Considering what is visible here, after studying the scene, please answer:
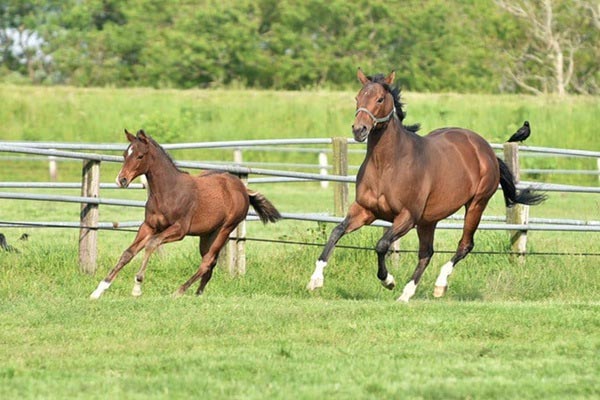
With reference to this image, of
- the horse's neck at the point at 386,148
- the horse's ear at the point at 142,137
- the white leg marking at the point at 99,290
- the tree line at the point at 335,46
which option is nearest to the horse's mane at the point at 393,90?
the horse's neck at the point at 386,148

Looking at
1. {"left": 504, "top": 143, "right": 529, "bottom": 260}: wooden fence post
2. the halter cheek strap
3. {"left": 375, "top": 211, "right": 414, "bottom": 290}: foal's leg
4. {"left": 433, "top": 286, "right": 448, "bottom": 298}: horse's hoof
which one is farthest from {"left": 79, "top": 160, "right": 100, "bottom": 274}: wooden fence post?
{"left": 504, "top": 143, "right": 529, "bottom": 260}: wooden fence post

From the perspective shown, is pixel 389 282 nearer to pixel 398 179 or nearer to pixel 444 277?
pixel 444 277

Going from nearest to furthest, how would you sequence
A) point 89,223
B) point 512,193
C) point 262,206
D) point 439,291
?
point 439,291, point 262,206, point 89,223, point 512,193

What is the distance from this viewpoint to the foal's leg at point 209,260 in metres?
12.1

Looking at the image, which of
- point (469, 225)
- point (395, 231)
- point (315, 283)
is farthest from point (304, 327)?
point (469, 225)

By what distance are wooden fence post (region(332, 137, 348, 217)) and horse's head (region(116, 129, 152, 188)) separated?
3.24 metres

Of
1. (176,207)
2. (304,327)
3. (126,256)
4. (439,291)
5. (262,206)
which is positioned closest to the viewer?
(304,327)

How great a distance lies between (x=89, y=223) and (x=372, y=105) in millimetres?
3466

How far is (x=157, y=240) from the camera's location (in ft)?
38.5

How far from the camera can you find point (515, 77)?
5050cm

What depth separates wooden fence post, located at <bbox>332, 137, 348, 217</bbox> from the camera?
1452cm

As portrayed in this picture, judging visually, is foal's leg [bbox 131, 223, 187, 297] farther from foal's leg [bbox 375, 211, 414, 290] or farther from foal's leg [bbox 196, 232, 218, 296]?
foal's leg [bbox 375, 211, 414, 290]

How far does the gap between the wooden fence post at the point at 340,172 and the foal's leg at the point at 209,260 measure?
232 cm

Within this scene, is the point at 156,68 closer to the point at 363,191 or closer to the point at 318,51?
the point at 318,51
